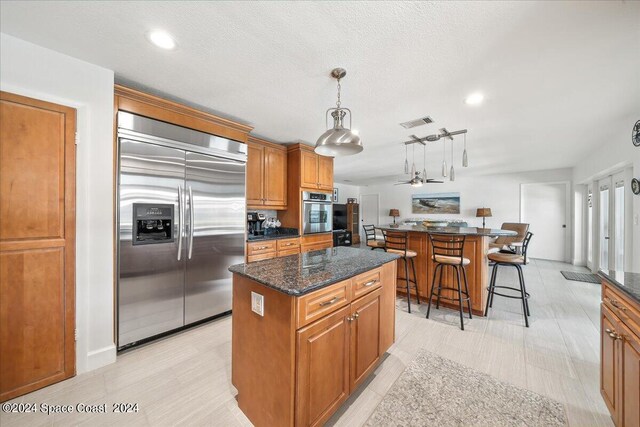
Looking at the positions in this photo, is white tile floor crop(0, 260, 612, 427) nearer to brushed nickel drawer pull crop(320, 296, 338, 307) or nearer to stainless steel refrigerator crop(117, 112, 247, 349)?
stainless steel refrigerator crop(117, 112, 247, 349)

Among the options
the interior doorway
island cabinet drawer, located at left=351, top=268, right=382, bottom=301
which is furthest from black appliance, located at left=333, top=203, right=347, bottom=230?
island cabinet drawer, located at left=351, top=268, right=382, bottom=301

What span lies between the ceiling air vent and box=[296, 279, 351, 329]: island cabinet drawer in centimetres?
245

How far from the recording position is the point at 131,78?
2170 mm

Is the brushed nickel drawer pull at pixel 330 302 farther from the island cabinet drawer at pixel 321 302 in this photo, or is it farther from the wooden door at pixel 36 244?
the wooden door at pixel 36 244

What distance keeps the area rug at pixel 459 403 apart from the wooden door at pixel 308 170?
294cm

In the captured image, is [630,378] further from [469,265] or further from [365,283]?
[469,265]

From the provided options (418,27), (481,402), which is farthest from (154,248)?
(481,402)

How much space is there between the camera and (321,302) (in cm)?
137

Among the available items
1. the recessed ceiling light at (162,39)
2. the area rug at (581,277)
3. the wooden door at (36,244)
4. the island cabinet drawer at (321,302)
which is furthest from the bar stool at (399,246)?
the area rug at (581,277)

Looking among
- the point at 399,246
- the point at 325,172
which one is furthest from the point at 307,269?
the point at 325,172

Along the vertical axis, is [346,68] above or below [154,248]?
above

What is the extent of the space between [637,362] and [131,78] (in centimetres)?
388

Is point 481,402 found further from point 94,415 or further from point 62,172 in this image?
point 62,172

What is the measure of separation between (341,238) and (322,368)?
21.5 ft
